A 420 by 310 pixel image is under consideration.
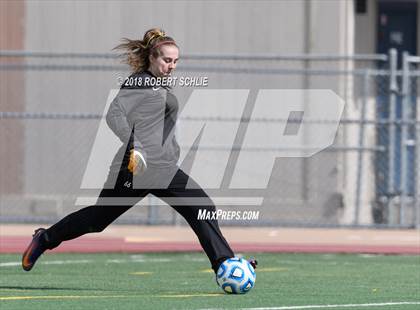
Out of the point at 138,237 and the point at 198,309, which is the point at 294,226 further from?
the point at 198,309

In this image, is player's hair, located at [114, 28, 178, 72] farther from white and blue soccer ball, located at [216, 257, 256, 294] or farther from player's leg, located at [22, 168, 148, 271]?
white and blue soccer ball, located at [216, 257, 256, 294]

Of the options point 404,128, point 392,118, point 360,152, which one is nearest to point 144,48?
point 392,118

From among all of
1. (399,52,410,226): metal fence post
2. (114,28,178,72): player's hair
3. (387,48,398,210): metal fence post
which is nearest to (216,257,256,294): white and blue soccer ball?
(114,28,178,72): player's hair

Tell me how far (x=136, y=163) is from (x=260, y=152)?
8097 millimetres

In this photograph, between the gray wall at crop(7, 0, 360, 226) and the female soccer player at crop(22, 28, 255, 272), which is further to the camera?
the gray wall at crop(7, 0, 360, 226)

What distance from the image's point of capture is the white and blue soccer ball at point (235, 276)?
367 inches

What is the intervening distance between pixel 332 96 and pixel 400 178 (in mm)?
1378

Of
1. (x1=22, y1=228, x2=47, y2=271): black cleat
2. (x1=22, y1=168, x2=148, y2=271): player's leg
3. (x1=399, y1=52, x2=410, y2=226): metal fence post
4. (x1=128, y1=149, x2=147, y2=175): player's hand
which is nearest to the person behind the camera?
(x1=128, y1=149, x2=147, y2=175): player's hand

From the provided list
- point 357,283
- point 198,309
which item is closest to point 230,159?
point 357,283

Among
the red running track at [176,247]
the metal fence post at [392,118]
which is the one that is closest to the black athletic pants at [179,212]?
the red running track at [176,247]

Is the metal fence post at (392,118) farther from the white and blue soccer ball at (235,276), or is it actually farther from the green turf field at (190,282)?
the white and blue soccer ball at (235,276)

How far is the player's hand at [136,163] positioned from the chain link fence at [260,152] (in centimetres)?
740

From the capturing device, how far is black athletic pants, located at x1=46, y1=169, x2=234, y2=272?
9445mm

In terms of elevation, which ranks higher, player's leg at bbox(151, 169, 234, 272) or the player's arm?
the player's arm
